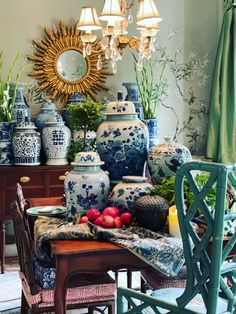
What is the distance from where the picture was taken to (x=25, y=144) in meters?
3.82

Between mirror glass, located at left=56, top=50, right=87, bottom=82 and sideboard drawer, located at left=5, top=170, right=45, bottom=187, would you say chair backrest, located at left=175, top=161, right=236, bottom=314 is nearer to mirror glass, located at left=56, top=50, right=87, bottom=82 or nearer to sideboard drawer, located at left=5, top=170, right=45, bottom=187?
sideboard drawer, located at left=5, top=170, right=45, bottom=187

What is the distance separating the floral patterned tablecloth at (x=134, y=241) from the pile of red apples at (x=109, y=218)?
5cm

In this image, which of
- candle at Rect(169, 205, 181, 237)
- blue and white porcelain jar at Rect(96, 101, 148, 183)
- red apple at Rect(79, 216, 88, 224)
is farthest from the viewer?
blue and white porcelain jar at Rect(96, 101, 148, 183)

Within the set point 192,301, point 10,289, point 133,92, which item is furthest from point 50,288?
point 133,92

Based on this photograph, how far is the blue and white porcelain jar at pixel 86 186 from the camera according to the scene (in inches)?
86.3

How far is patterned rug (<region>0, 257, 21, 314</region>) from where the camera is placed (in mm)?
3066

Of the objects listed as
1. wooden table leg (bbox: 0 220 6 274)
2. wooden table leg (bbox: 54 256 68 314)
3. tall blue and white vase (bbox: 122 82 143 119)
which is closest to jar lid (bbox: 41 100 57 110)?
tall blue and white vase (bbox: 122 82 143 119)

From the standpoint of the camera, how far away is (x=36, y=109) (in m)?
4.27

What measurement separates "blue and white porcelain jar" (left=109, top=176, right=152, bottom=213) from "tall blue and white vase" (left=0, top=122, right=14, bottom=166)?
190 cm

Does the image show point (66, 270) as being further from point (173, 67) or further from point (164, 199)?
point (173, 67)

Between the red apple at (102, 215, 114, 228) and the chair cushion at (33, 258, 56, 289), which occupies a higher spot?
the red apple at (102, 215, 114, 228)

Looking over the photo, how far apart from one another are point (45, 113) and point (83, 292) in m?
2.20

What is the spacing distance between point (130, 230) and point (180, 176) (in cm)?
61

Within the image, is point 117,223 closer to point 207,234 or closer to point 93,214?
point 93,214
